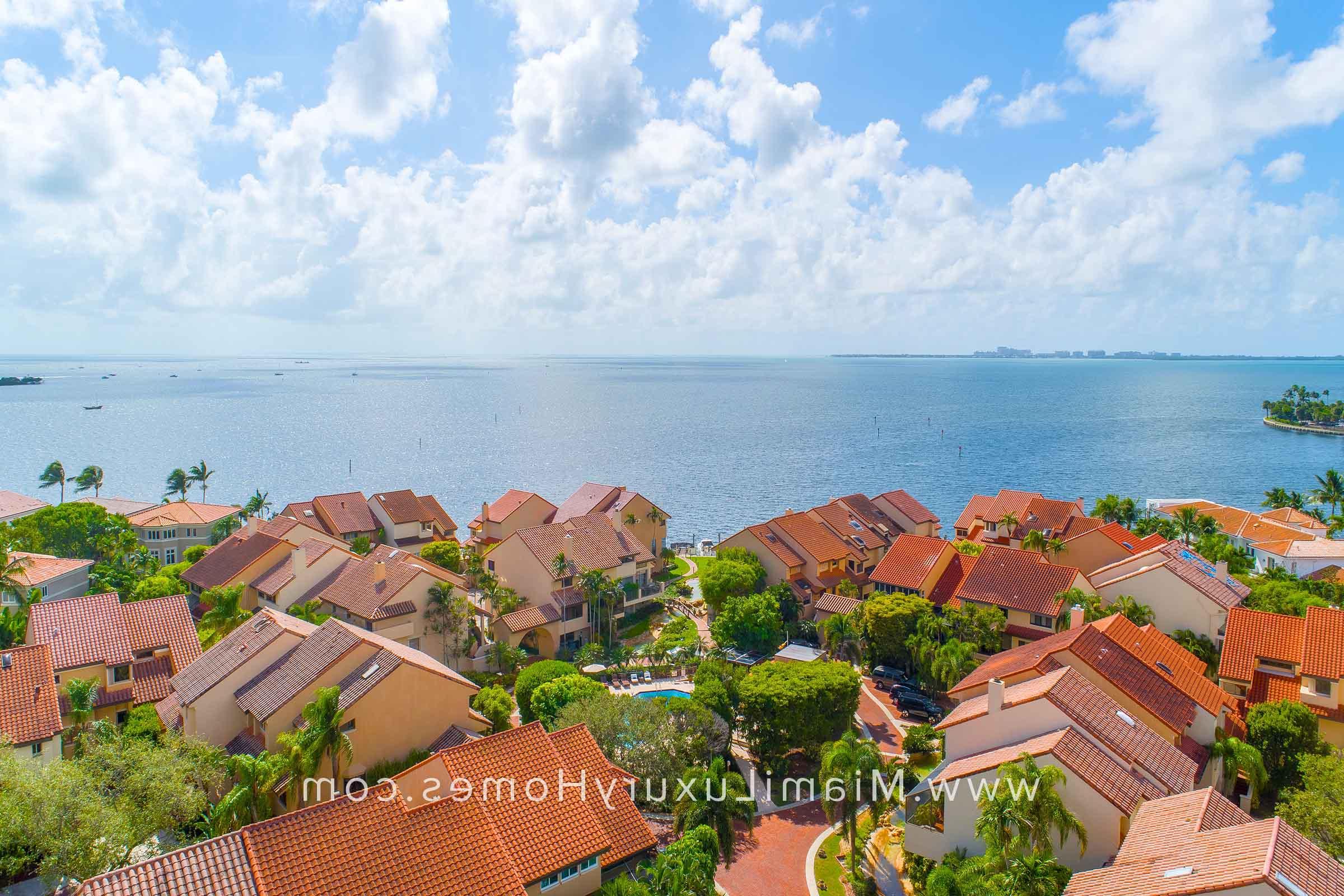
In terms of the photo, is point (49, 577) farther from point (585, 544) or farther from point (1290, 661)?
point (1290, 661)

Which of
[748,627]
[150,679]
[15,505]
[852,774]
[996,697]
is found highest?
[996,697]

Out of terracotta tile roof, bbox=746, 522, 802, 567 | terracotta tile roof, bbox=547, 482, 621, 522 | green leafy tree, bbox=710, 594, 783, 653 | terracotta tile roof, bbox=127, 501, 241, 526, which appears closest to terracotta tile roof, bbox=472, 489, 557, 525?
terracotta tile roof, bbox=547, 482, 621, 522

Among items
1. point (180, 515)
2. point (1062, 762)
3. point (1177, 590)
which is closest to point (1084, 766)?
A: point (1062, 762)

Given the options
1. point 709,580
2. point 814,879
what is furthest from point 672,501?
point 814,879

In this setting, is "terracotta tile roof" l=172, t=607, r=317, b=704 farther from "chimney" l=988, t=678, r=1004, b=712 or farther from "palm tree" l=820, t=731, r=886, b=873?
"chimney" l=988, t=678, r=1004, b=712

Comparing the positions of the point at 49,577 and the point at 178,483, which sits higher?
the point at 49,577

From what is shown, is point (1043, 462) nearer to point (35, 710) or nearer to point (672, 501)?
point (672, 501)
